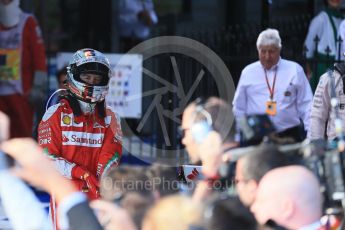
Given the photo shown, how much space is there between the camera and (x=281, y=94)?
1030 cm

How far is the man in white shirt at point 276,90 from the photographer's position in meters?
10.3

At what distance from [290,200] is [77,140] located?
3418 mm

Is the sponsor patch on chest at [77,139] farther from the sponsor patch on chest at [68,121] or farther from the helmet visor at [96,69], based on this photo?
the helmet visor at [96,69]

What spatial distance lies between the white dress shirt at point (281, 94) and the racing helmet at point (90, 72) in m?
2.96

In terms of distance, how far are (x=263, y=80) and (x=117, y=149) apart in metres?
3.35

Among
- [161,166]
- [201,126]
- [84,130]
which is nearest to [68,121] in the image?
[84,130]

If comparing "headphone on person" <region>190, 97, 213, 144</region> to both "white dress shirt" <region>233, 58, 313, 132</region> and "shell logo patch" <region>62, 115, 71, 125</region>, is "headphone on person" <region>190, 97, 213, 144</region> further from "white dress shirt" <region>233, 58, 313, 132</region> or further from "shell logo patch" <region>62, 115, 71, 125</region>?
"white dress shirt" <region>233, 58, 313, 132</region>

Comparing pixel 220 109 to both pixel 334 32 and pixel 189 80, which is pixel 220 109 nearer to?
pixel 189 80

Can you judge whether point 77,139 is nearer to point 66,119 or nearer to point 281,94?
point 66,119

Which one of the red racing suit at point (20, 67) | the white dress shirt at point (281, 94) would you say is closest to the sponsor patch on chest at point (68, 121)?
the white dress shirt at point (281, 94)

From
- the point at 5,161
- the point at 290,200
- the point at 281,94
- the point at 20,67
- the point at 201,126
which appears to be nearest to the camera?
the point at 5,161

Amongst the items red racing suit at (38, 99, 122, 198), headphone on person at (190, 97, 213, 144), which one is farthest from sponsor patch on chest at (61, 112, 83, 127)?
headphone on person at (190, 97, 213, 144)

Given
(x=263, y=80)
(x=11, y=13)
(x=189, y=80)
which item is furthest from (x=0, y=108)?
(x=263, y=80)

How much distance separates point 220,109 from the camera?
19.8 ft
